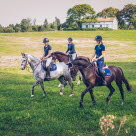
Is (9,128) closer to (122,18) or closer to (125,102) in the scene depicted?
(125,102)

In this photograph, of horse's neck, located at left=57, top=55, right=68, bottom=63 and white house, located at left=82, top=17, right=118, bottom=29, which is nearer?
horse's neck, located at left=57, top=55, right=68, bottom=63

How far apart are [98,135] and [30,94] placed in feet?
22.9

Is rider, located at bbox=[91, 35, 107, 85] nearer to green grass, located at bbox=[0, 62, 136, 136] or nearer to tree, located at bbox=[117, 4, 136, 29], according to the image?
green grass, located at bbox=[0, 62, 136, 136]

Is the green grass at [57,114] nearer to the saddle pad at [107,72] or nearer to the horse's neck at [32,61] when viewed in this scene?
the saddle pad at [107,72]

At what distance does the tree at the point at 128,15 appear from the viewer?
135700mm

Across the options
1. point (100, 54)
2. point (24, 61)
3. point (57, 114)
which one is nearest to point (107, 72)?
point (100, 54)

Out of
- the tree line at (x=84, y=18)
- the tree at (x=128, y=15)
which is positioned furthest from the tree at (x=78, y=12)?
the tree at (x=128, y=15)

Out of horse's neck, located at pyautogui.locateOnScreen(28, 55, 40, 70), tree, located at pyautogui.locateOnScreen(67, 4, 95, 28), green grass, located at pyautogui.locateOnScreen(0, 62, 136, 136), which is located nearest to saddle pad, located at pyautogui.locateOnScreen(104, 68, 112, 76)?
green grass, located at pyautogui.locateOnScreen(0, 62, 136, 136)

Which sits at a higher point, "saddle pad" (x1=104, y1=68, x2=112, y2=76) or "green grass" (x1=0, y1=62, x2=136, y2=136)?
"saddle pad" (x1=104, y1=68, x2=112, y2=76)

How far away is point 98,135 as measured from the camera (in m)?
7.86

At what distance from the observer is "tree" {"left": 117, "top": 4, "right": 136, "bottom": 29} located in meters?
136

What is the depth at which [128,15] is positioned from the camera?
138 metres

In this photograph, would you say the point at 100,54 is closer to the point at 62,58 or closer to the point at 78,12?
the point at 62,58

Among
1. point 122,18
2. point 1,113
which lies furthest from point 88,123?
point 122,18
